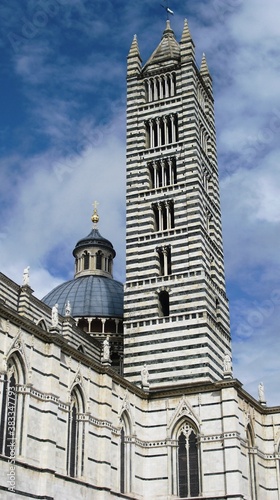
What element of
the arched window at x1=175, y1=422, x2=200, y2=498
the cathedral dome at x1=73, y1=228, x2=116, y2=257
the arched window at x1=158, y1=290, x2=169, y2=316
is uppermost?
the cathedral dome at x1=73, y1=228, x2=116, y2=257

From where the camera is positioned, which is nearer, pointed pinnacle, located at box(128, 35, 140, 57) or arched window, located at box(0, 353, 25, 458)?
arched window, located at box(0, 353, 25, 458)

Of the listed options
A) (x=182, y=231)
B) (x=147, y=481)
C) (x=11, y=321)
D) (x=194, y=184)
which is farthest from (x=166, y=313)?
(x=11, y=321)

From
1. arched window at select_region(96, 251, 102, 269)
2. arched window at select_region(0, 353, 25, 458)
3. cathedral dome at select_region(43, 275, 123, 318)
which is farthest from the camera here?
arched window at select_region(96, 251, 102, 269)

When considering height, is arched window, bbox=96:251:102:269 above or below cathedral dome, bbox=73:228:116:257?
below

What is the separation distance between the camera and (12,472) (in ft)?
73.3

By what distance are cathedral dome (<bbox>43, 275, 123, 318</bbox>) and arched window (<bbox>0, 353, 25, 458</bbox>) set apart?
820 inches

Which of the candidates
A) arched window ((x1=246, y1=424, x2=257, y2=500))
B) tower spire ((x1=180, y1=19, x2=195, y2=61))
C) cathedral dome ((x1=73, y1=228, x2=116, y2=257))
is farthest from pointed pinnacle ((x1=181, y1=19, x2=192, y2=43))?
arched window ((x1=246, y1=424, x2=257, y2=500))

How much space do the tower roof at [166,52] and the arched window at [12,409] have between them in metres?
26.0

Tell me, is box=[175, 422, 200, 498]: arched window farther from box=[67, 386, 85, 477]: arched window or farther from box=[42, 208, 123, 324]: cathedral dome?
box=[42, 208, 123, 324]: cathedral dome

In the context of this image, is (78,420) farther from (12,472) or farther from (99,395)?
(12,472)

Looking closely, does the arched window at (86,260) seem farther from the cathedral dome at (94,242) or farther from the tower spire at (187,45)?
the tower spire at (187,45)

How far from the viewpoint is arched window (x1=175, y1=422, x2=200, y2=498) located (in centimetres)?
3012

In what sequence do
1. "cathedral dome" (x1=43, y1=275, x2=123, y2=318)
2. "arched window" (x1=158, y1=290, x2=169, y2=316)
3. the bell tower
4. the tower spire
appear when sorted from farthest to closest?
"cathedral dome" (x1=43, y1=275, x2=123, y2=318)
the tower spire
"arched window" (x1=158, y1=290, x2=169, y2=316)
the bell tower

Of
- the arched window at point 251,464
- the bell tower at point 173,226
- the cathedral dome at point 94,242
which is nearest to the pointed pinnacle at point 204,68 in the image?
the bell tower at point 173,226
